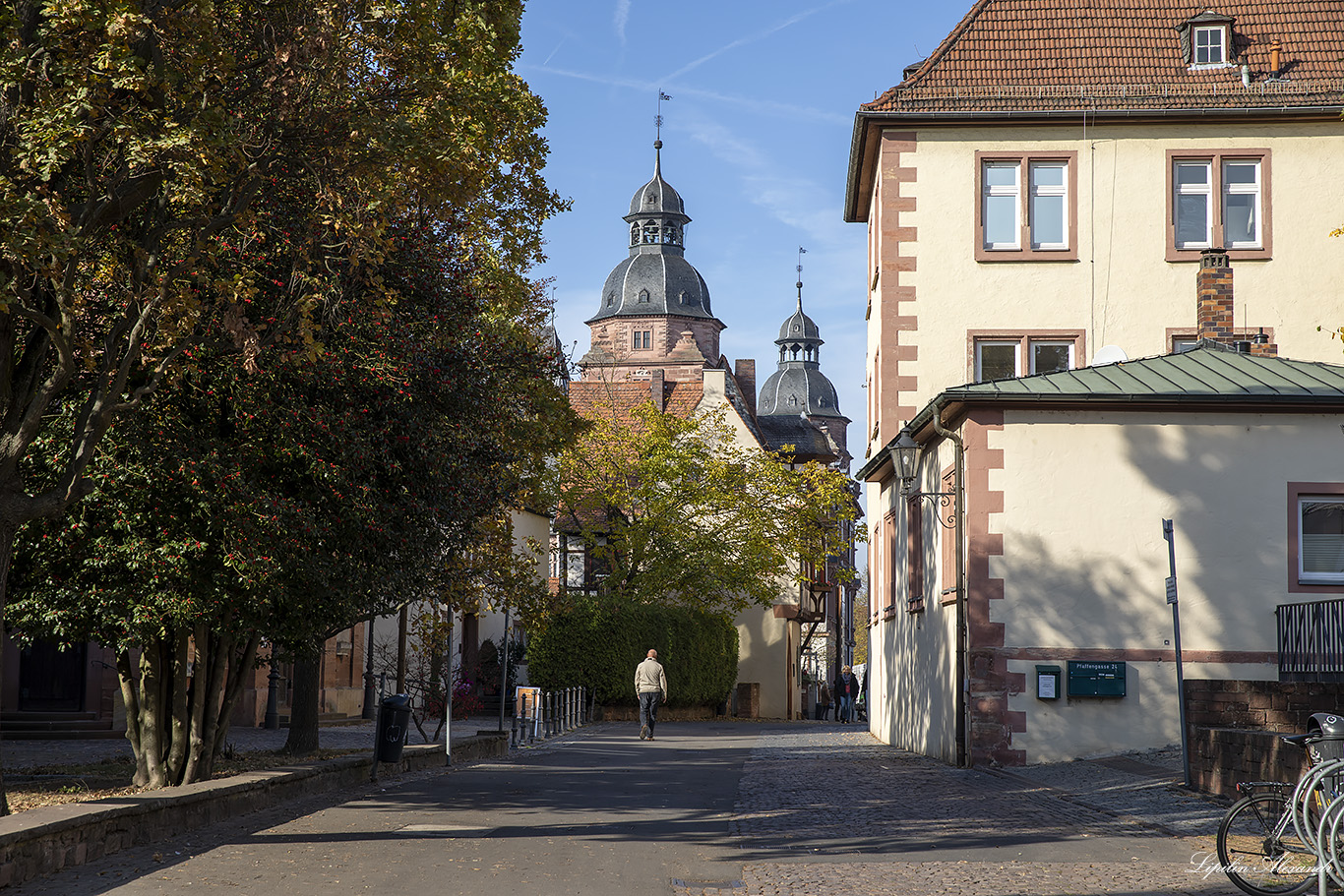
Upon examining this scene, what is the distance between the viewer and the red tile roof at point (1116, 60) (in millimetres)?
25234

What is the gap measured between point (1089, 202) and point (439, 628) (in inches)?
533

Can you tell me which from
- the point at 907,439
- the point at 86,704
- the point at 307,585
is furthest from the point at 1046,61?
the point at 86,704

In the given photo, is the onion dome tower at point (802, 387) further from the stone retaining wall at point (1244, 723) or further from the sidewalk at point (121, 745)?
the stone retaining wall at point (1244, 723)

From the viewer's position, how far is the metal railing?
1502cm

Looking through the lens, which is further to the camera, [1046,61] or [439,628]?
[1046,61]

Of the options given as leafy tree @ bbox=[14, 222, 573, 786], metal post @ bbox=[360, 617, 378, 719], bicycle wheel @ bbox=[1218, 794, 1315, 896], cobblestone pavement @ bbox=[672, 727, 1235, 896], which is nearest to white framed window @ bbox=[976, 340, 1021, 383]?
cobblestone pavement @ bbox=[672, 727, 1235, 896]

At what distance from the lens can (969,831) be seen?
11.0 m

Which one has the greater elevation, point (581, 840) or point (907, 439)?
point (907, 439)

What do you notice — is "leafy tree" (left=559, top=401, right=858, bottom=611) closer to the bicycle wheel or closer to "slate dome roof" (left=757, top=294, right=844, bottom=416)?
the bicycle wheel

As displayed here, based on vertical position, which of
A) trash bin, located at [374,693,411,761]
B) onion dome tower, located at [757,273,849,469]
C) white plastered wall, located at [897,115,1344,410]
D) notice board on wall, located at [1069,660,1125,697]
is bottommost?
trash bin, located at [374,693,411,761]

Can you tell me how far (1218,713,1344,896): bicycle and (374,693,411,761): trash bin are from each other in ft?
30.7

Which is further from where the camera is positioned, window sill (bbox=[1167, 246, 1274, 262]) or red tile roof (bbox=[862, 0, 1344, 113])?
red tile roof (bbox=[862, 0, 1344, 113])

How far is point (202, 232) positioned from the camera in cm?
1009

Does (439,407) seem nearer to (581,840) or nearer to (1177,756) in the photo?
(581,840)
